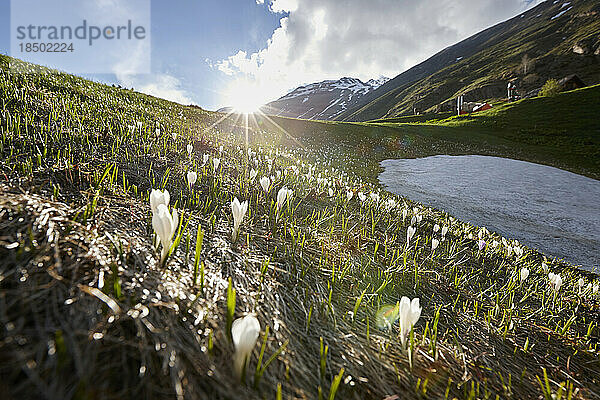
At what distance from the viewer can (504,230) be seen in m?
6.48

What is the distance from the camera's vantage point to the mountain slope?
8119 cm

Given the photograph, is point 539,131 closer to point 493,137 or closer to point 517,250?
point 493,137

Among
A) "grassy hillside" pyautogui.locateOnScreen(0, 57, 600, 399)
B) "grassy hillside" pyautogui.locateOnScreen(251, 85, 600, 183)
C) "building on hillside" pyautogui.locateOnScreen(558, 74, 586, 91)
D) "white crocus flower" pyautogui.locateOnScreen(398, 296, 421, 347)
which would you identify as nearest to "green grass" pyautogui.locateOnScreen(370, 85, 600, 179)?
"grassy hillside" pyautogui.locateOnScreen(251, 85, 600, 183)

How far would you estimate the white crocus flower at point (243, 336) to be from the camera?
0.98 m

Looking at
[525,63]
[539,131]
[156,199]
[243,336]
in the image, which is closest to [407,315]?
[243,336]

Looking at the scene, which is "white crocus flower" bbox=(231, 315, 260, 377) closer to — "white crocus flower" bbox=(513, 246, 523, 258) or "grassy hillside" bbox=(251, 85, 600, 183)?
"white crocus flower" bbox=(513, 246, 523, 258)

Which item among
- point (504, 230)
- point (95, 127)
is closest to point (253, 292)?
point (95, 127)

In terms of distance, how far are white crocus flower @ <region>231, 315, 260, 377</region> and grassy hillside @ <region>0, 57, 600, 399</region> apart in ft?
0.24

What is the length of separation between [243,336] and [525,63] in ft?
412

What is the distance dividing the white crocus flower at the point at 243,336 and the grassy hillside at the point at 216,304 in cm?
7

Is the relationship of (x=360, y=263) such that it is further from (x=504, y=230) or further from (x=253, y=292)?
(x=504, y=230)

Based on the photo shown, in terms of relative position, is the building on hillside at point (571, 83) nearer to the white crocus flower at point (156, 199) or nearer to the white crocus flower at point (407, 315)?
the white crocus flower at point (407, 315)

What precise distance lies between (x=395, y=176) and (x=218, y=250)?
39.3 feet

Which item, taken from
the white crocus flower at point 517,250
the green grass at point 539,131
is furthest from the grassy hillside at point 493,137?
the white crocus flower at point 517,250
